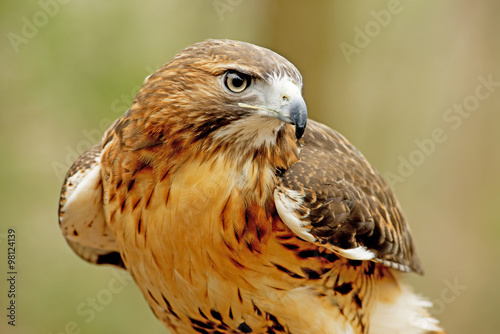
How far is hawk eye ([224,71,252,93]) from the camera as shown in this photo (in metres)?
→ 3.02

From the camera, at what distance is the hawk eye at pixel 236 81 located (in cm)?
302

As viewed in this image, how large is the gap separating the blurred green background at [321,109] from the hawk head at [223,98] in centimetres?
278

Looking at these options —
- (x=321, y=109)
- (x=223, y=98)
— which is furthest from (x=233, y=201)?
(x=321, y=109)

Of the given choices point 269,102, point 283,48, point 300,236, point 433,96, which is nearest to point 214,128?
point 269,102

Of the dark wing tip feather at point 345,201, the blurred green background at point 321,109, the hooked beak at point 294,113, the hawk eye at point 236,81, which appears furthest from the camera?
the blurred green background at point 321,109

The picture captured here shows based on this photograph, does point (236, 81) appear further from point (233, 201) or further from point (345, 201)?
point (345, 201)

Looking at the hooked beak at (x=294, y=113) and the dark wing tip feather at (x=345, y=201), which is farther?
the dark wing tip feather at (x=345, y=201)

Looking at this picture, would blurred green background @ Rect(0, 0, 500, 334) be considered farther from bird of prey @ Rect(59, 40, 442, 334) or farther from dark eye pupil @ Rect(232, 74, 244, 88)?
dark eye pupil @ Rect(232, 74, 244, 88)

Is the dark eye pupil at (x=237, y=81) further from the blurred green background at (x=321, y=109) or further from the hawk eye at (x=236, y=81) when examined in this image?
the blurred green background at (x=321, y=109)

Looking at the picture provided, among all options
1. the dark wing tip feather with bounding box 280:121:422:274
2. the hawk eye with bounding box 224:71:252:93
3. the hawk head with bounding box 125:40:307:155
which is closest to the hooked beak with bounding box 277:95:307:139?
the hawk head with bounding box 125:40:307:155

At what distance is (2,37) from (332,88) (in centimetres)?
314

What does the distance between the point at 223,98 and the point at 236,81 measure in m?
0.10

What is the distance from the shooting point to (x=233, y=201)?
3268 mm

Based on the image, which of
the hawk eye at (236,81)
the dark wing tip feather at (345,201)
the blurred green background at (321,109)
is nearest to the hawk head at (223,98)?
the hawk eye at (236,81)
